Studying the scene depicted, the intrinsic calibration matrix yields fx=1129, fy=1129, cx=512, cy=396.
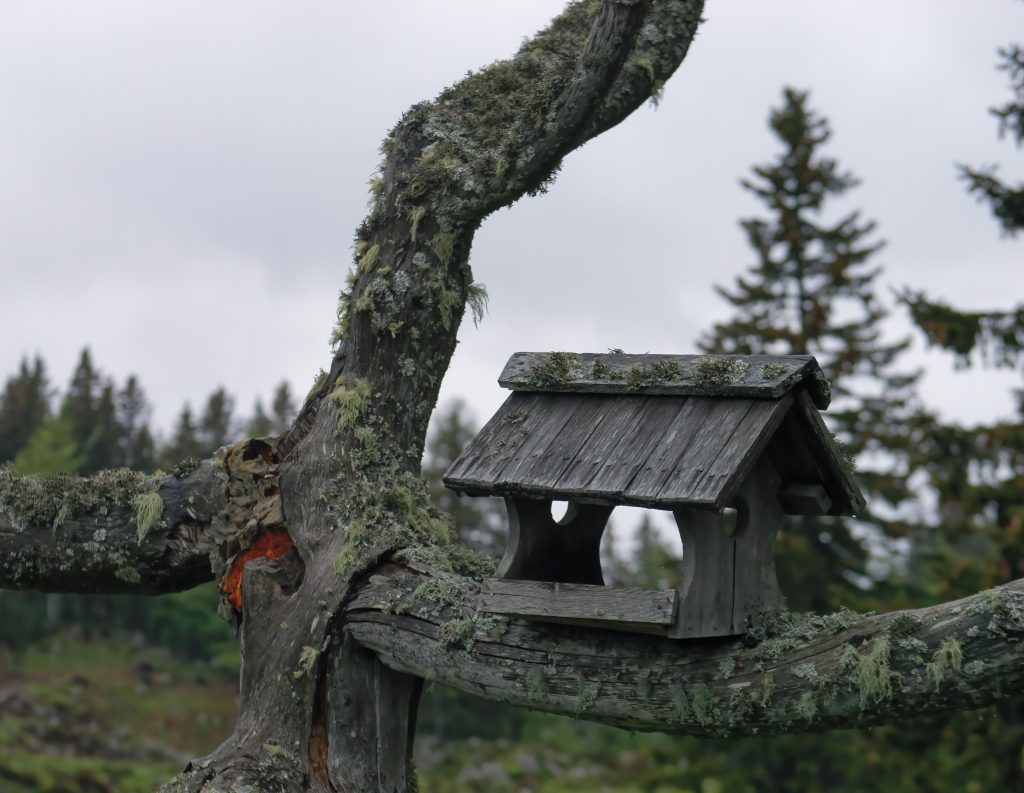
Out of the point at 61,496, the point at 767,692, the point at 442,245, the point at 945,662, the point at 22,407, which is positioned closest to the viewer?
the point at 945,662

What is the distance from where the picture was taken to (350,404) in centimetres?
584

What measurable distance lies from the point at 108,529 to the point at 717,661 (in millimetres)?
3561

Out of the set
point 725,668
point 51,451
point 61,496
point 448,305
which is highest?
point 51,451

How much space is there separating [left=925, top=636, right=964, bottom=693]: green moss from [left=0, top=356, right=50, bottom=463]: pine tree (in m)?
41.4

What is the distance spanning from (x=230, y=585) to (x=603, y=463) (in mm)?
2459

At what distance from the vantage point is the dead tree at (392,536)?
4574 mm

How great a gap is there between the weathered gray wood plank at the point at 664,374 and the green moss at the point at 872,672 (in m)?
1.01

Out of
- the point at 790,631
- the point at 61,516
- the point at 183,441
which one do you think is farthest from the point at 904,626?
the point at 183,441

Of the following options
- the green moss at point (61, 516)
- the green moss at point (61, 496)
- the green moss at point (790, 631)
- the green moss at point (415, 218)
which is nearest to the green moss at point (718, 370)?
the green moss at point (790, 631)

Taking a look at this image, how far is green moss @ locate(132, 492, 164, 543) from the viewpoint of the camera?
6.15m

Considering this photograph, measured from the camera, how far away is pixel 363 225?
616 cm

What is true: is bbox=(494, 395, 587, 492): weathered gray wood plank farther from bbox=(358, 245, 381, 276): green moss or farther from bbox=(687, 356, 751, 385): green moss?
bbox=(358, 245, 381, 276): green moss

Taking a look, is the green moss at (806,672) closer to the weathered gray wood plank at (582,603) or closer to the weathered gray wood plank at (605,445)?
the weathered gray wood plank at (582,603)

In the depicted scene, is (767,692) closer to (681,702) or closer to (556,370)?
Answer: (681,702)
